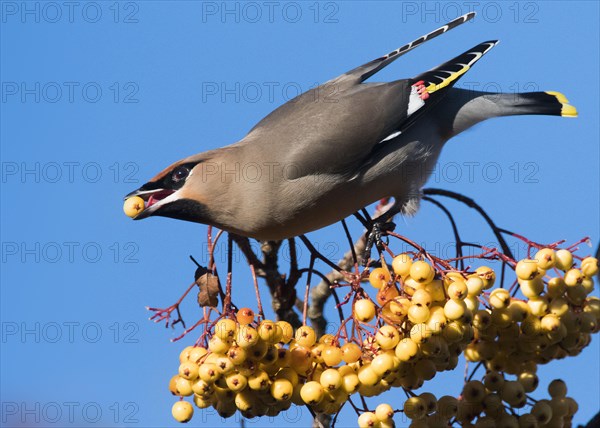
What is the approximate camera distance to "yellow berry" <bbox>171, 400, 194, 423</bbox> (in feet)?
9.50

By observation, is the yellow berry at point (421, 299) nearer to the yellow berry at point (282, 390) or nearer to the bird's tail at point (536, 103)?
the yellow berry at point (282, 390)

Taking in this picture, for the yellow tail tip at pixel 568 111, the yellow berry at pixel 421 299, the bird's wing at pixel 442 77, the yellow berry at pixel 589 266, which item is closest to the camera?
the yellow berry at pixel 421 299

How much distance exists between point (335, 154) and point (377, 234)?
0.50 metres

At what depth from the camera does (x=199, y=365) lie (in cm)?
279

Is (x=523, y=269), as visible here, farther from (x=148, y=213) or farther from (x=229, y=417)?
(x=148, y=213)

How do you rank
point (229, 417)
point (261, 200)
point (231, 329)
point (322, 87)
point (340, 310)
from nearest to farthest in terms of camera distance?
1. point (231, 329)
2. point (229, 417)
3. point (340, 310)
4. point (261, 200)
5. point (322, 87)

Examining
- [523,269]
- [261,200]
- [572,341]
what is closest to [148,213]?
[261,200]

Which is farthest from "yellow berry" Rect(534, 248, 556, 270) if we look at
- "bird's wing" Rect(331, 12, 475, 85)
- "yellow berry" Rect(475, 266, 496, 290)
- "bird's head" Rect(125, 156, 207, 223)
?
"bird's wing" Rect(331, 12, 475, 85)

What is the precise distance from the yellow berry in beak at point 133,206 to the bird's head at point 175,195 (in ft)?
0.05

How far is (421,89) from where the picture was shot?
13.6 ft

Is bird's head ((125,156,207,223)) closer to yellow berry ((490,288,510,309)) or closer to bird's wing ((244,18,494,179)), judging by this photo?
bird's wing ((244,18,494,179))

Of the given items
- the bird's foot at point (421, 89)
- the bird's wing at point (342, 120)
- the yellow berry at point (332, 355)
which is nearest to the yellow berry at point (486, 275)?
the yellow berry at point (332, 355)

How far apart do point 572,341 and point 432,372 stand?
69cm

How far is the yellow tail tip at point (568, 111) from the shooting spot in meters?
4.47
